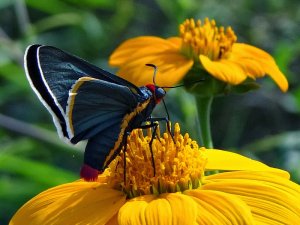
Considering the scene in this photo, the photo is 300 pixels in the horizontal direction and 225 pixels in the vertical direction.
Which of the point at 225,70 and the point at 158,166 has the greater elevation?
the point at 225,70

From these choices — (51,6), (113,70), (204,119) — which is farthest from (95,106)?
(51,6)

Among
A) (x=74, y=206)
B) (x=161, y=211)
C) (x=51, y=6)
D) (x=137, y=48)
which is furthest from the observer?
(x=51, y=6)

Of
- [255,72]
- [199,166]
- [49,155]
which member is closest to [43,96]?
[199,166]

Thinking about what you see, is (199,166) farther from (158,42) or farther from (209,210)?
(158,42)

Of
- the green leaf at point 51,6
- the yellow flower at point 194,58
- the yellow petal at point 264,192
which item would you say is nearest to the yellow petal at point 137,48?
the yellow flower at point 194,58

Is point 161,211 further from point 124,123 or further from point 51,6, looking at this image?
point 51,6

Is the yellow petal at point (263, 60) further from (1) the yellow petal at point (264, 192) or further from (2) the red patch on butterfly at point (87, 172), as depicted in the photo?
(2) the red patch on butterfly at point (87, 172)

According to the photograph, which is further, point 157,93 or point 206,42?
point 206,42

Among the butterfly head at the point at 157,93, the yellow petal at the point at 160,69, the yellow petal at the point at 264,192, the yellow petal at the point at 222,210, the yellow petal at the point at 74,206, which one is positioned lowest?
the yellow petal at the point at 74,206
